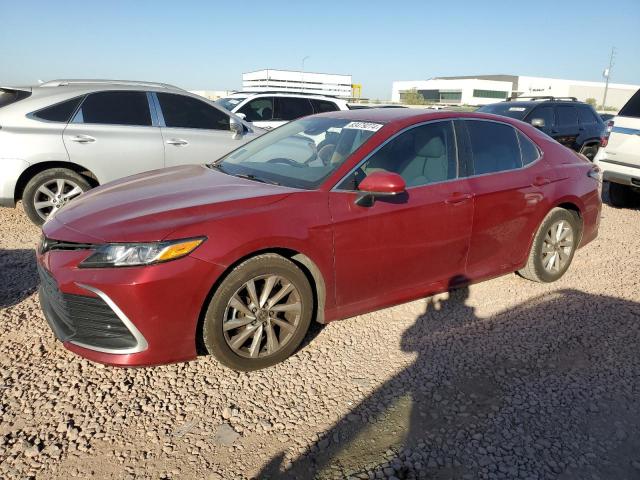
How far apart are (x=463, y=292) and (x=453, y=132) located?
4.74ft

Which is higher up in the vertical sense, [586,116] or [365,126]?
[365,126]

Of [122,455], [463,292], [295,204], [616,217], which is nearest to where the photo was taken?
[122,455]

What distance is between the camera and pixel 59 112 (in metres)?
5.60

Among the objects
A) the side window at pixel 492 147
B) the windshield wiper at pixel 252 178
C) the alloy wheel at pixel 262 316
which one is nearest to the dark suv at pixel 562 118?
the side window at pixel 492 147

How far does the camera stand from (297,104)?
1009cm

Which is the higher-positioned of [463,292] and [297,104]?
[297,104]

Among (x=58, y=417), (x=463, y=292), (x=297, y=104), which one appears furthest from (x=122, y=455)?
(x=297, y=104)

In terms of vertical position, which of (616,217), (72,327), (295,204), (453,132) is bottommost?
(616,217)

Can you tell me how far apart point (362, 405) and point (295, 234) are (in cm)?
107

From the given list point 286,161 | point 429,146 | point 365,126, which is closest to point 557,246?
point 429,146

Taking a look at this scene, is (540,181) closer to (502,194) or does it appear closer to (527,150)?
(527,150)

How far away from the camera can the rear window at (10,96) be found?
5520 mm

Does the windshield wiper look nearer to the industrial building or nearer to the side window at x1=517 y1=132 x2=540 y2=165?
the side window at x1=517 y1=132 x2=540 y2=165

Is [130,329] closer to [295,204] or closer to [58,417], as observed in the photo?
[58,417]
